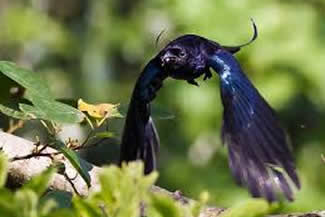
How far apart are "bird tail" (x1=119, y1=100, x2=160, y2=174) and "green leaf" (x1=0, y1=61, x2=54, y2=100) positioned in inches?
4.1

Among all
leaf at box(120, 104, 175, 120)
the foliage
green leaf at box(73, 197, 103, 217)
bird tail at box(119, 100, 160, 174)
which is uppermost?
the foliage

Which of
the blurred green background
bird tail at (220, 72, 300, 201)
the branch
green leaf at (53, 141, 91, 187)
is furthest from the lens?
the blurred green background

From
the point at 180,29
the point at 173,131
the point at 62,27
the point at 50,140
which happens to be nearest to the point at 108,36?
the point at 62,27

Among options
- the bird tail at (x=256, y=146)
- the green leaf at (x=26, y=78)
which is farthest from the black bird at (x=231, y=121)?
the green leaf at (x=26, y=78)

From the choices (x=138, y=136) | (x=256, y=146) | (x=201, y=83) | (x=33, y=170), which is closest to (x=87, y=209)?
(x=256, y=146)

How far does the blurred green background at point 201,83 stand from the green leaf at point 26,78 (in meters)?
2.21

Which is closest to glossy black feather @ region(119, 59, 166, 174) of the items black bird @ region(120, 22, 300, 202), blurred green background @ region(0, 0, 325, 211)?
black bird @ region(120, 22, 300, 202)

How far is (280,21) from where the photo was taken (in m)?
4.45

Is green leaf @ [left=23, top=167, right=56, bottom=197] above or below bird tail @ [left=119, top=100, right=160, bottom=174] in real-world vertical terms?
above

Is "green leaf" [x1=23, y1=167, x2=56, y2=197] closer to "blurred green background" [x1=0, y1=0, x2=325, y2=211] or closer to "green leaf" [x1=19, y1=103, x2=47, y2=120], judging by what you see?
"green leaf" [x1=19, y1=103, x2=47, y2=120]

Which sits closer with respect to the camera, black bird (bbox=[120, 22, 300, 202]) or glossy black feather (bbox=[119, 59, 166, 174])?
black bird (bbox=[120, 22, 300, 202])

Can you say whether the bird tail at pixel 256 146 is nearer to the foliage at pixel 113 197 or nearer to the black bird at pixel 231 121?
the black bird at pixel 231 121

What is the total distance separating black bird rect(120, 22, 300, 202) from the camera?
3.69 ft

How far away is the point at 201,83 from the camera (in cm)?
420
